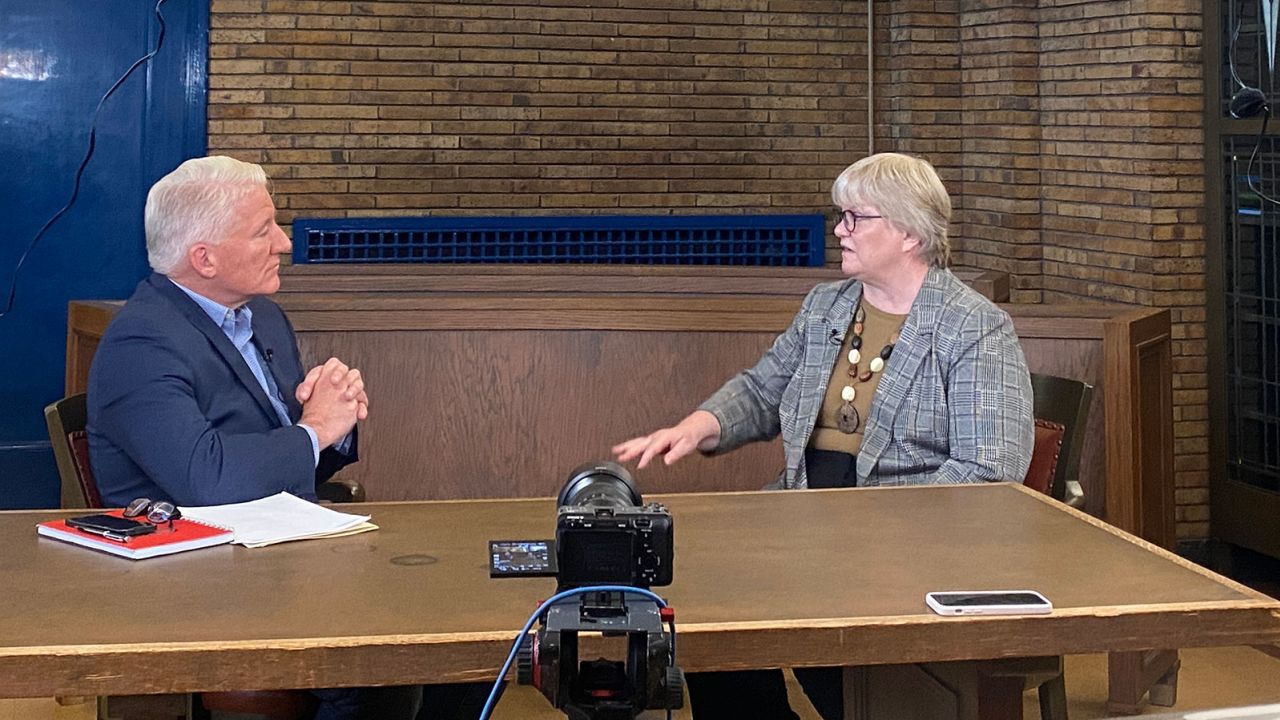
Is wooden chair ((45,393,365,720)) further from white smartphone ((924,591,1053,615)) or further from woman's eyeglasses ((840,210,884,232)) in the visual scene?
woman's eyeglasses ((840,210,884,232))

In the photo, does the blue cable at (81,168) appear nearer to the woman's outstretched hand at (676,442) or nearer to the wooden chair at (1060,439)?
the woman's outstretched hand at (676,442)

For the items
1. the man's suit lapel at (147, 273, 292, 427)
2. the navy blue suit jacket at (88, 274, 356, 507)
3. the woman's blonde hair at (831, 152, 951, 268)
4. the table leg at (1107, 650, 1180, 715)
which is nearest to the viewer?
the navy blue suit jacket at (88, 274, 356, 507)

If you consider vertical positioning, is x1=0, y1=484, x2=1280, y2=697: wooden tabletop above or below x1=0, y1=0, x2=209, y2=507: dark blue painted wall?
below

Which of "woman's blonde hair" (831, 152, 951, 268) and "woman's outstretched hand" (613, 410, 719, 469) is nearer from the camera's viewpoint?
"woman's outstretched hand" (613, 410, 719, 469)

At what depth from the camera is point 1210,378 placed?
6141 mm

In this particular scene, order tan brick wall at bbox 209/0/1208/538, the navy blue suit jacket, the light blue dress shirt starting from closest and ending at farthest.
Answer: the navy blue suit jacket
the light blue dress shirt
tan brick wall at bbox 209/0/1208/538

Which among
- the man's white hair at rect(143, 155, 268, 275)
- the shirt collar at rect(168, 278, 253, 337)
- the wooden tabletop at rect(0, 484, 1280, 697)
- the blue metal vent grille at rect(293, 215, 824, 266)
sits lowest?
the wooden tabletop at rect(0, 484, 1280, 697)

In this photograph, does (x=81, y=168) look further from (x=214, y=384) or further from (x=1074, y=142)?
(x=214, y=384)

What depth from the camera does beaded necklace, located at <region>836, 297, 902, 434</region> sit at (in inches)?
142

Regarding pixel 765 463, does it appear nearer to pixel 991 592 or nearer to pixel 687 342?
pixel 687 342

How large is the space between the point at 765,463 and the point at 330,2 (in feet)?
12.0

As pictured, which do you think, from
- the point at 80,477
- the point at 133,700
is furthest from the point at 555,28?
the point at 133,700

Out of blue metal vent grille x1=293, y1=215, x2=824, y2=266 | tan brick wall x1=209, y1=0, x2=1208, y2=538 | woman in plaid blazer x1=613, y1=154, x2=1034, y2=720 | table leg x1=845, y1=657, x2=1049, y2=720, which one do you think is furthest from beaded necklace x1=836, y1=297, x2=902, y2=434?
blue metal vent grille x1=293, y1=215, x2=824, y2=266

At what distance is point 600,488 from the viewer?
204 cm
